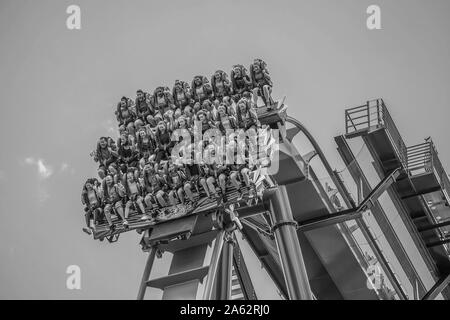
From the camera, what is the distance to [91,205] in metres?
14.3

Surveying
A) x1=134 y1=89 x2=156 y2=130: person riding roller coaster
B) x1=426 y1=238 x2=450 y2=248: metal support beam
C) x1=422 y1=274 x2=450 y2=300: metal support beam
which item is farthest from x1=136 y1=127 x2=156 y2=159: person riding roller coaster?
x1=426 y1=238 x2=450 y2=248: metal support beam

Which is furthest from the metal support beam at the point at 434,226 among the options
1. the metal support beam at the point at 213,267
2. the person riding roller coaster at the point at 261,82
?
the metal support beam at the point at 213,267

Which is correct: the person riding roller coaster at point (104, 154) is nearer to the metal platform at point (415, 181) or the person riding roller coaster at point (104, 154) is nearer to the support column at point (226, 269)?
the support column at point (226, 269)

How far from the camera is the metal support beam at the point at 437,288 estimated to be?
1596cm

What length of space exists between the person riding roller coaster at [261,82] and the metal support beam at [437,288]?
18.3 ft

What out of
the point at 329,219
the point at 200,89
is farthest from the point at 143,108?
the point at 329,219

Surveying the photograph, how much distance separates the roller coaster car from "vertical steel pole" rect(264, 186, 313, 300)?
1.56 ft

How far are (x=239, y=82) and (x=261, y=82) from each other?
457mm

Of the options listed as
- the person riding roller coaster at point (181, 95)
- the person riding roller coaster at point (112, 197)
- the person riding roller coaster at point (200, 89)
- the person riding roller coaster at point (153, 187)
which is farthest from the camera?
the person riding roller coaster at point (181, 95)

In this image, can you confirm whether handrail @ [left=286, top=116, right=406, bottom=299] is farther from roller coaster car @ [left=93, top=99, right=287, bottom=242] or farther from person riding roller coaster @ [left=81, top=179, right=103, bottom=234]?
person riding roller coaster @ [left=81, top=179, right=103, bottom=234]

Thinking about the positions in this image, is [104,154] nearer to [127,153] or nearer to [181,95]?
[127,153]

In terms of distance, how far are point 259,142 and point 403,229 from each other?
505cm
